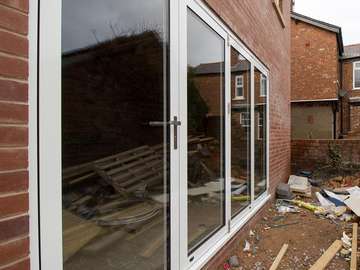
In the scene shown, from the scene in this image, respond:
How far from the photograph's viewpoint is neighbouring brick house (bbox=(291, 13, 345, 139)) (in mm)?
16438

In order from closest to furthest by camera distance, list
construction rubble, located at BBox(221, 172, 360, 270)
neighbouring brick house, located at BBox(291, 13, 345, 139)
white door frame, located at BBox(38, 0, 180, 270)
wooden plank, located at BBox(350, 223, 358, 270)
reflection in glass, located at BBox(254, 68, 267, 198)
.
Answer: white door frame, located at BBox(38, 0, 180, 270) → wooden plank, located at BBox(350, 223, 358, 270) → construction rubble, located at BBox(221, 172, 360, 270) → reflection in glass, located at BBox(254, 68, 267, 198) → neighbouring brick house, located at BBox(291, 13, 345, 139)

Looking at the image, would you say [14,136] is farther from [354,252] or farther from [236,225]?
[354,252]

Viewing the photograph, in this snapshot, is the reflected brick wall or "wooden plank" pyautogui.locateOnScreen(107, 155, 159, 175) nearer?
the reflected brick wall

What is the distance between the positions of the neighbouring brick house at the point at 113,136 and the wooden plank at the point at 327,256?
0.93 m

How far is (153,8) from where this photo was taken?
6.84 feet

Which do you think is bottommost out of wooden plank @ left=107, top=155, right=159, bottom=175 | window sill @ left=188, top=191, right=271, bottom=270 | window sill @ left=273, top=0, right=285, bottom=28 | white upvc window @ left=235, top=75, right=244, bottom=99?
window sill @ left=188, top=191, right=271, bottom=270

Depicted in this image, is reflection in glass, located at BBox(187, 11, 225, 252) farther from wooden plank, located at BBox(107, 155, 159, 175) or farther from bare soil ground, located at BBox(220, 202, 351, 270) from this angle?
bare soil ground, located at BBox(220, 202, 351, 270)

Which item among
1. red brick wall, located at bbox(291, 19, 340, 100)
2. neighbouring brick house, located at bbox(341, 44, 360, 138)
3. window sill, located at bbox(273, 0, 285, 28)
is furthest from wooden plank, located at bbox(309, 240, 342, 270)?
neighbouring brick house, located at bbox(341, 44, 360, 138)

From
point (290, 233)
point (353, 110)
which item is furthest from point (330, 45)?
point (290, 233)

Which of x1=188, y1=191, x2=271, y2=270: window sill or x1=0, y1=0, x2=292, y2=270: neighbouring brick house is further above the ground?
x1=0, y1=0, x2=292, y2=270: neighbouring brick house

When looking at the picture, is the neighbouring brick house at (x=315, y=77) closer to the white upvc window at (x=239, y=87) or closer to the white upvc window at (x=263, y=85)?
the white upvc window at (x=263, y=85)

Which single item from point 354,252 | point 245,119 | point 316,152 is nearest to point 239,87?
point 245,119

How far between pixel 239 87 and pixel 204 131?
136 cm

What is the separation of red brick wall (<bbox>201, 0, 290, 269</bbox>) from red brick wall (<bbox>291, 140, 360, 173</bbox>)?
224cm
